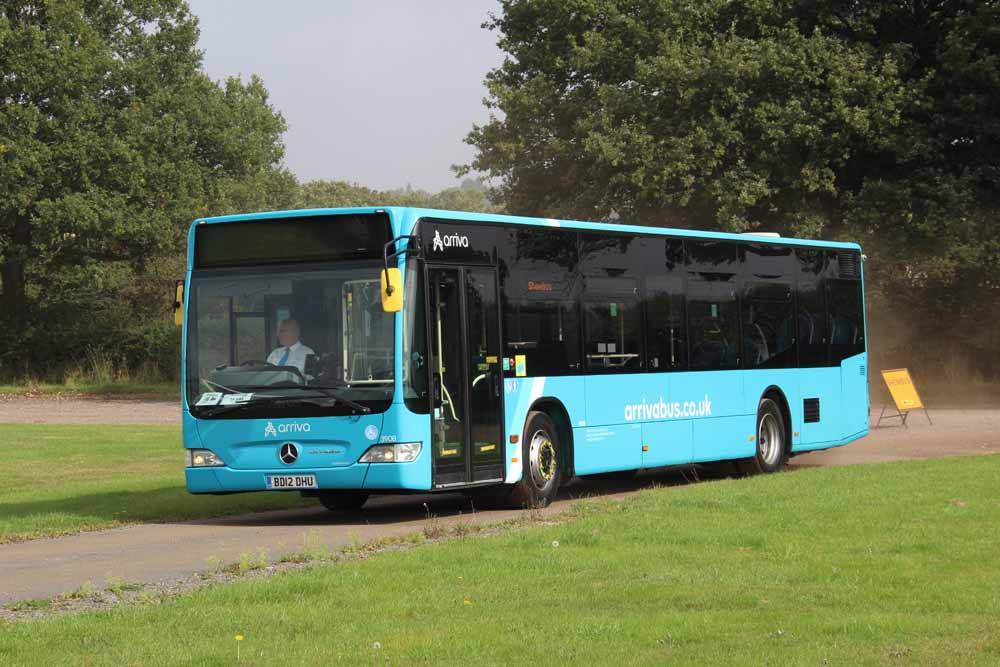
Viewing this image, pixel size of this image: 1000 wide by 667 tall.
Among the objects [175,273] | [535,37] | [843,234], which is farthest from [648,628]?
[175,273]

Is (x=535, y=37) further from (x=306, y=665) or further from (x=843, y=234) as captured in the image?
(x=306, y=665)

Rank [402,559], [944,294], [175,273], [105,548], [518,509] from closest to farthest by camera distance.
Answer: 1. [402,559]
2. [105,548]
3. [518,509]
4. [944,294]
5. [175,273]

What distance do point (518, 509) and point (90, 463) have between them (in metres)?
10.1

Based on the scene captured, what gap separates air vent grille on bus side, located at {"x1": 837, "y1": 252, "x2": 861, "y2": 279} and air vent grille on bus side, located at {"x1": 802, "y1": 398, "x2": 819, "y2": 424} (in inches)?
83.6

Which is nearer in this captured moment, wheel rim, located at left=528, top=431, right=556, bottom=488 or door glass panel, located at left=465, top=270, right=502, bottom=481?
door glass panel, located at left=465, top=270, right=502, bottom=481

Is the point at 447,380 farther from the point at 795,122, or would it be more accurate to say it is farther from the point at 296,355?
the point at 795,122

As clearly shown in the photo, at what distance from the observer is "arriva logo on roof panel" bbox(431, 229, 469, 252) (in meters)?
15.7

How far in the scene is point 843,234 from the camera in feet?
120

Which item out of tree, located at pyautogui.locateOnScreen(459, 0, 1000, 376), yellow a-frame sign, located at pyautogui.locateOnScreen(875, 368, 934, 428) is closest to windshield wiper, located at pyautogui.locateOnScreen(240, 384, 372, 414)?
yellow a-frame sign, located at pyautogui.locateOnScreen(875, 368, 934, 428)

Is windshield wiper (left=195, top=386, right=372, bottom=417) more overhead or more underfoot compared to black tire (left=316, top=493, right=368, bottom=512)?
more overhead

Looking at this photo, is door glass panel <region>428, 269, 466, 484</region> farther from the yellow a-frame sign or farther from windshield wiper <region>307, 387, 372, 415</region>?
the yellow a-frame sign

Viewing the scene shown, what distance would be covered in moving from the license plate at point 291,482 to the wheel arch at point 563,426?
3109 millimetres

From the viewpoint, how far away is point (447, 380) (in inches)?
611

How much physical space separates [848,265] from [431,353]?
9940 mm
